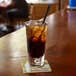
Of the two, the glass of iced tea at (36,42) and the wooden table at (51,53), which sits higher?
the glass of iced tea at (36,42)

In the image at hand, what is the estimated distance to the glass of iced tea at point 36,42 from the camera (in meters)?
0.66

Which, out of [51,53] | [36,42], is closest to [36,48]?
[36,42]

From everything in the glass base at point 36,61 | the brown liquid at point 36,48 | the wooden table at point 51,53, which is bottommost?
the wooden table at point 51,53

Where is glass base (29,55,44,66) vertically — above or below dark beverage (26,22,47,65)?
below

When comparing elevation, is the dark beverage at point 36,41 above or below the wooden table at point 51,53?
above

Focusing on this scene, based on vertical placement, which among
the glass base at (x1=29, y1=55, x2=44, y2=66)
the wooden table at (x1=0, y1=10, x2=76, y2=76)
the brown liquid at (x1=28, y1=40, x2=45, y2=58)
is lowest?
the wooden table at (x1=0, y1=10, x2=76, y2=76)

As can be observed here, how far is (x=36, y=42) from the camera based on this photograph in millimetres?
663

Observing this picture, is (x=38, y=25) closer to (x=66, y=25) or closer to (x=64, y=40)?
(x=64, y=40)

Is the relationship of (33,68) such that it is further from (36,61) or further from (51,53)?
(51,53)

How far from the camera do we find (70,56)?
76cm

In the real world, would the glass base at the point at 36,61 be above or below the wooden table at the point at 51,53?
above

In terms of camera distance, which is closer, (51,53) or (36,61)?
(36,61)

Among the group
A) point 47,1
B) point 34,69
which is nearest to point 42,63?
point 34,69

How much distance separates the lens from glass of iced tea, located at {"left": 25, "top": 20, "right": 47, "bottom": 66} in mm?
660
